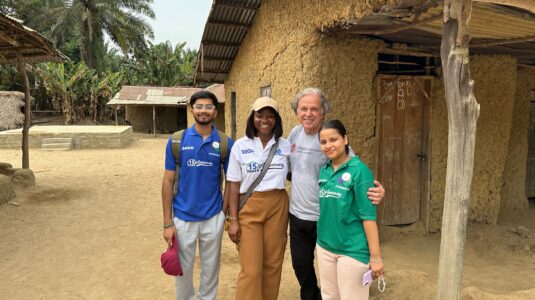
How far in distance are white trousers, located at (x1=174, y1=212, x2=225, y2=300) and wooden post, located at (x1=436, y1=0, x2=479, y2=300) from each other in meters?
1.57

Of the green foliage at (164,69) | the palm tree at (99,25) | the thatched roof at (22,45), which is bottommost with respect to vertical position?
the thatched roof at (22,45)

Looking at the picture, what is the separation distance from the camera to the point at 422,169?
5086 mm

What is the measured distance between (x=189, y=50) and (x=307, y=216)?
32313 millimetres

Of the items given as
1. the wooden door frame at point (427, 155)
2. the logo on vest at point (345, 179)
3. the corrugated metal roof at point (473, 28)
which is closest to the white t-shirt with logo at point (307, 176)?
the logo on vest at point (345, 179)

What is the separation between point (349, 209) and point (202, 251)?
1.23 metres

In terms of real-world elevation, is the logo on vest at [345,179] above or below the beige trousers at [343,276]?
A: above

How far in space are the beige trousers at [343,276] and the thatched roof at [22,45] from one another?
Answer: 253 inches

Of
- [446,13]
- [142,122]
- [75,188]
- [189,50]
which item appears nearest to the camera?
[446,13]

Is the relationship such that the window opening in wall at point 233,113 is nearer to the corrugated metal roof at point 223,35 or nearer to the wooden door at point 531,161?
the corrugated metal roof at point 223,35

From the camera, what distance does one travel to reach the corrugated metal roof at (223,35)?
579 centimetres

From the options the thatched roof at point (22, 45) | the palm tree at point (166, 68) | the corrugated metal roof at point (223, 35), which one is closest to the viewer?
the corrugated metal roof at point (223, 35)

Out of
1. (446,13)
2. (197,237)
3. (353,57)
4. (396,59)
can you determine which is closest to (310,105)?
(446,13)

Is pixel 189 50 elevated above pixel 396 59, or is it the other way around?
pixel 189 50

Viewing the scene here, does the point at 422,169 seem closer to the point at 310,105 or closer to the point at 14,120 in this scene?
the point at 310,105
